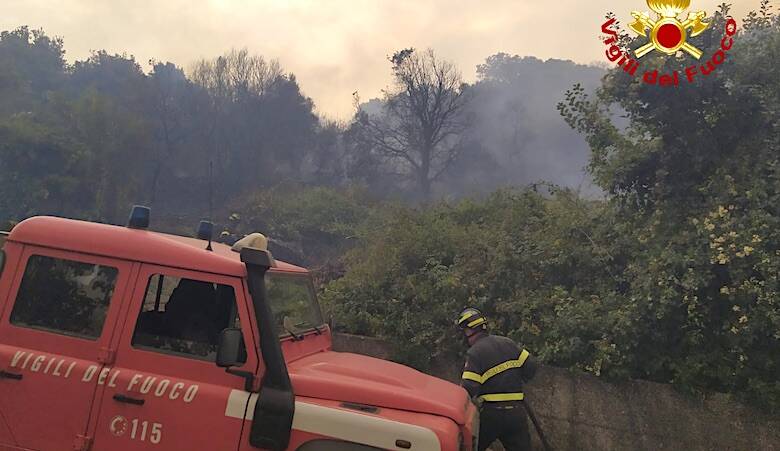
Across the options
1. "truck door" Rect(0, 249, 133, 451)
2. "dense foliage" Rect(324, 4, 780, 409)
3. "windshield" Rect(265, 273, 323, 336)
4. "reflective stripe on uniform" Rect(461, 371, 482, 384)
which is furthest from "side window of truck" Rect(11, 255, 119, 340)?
"dense foliage" Rect(324, 4, 780, 409)

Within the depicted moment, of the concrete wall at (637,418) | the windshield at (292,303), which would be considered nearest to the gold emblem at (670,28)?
the concrete wall at (637,418)

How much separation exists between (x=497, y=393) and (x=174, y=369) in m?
2.56

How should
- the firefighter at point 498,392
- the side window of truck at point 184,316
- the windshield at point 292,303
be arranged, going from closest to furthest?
1. the side window of truck at point 184,316
2. the windshield at point 292,303
3. the firefighter at point 498,392

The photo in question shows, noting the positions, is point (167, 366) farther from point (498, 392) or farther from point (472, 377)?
point (498, 392)

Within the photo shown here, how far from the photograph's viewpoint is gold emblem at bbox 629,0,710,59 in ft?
22.9

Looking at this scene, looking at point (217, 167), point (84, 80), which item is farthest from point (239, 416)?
point (84, 80)

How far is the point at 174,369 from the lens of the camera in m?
3.14

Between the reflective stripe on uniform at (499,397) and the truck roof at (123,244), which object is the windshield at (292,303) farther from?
the reflective stripe on uniform at (499,397)

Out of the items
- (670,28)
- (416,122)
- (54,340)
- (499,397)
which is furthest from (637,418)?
(416,122)

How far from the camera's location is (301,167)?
31.4 metres

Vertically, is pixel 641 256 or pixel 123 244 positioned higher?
pixel 641 256

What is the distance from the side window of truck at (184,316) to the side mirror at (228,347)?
0.67 feet

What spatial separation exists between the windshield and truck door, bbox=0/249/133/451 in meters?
0.92

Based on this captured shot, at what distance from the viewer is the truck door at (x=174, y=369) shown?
3.01m
